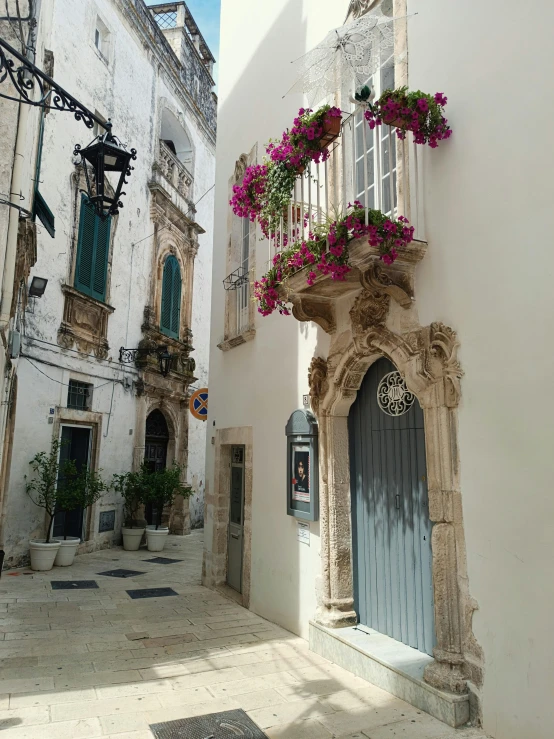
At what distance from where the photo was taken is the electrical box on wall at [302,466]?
563 cm

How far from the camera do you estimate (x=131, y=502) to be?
474 inches

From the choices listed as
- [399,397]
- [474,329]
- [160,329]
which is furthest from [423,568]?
[160,329]

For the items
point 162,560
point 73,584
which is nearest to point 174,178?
point 162,560

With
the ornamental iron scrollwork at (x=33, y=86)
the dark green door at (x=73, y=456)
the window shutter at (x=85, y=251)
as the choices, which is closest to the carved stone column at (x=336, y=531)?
the ornamental iron scrollwork at (x=33, y=86)

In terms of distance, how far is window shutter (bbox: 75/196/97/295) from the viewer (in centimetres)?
1109

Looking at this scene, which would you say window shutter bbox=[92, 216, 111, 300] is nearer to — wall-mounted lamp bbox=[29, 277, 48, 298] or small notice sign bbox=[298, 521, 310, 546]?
wall-mounted lamp bbox=[29, 277, 48, 298]

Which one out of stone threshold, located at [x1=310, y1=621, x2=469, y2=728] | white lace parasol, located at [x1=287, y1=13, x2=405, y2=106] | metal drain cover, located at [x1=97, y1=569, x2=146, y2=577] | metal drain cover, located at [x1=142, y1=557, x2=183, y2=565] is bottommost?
metal drain cover, located at [x1=142, y1=557, x2=183, y2=565]

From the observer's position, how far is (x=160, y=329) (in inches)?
550

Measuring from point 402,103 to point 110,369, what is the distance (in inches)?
360

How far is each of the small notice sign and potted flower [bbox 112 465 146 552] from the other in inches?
256

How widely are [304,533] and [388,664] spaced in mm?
1786

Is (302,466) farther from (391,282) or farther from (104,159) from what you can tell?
(104,159)

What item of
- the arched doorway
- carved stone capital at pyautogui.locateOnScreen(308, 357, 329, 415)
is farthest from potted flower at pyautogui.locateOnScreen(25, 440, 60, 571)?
carved stone capital at pyautogui.locateOnScreen(308, 357, 329, 415)

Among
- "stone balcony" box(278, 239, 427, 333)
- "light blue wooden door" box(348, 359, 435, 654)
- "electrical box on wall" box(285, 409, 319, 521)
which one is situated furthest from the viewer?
"electrical box on wall" box(285, 409, 319, 521)
